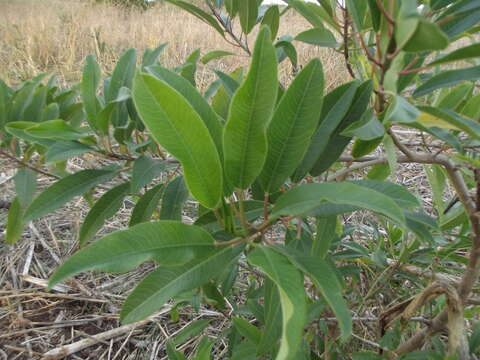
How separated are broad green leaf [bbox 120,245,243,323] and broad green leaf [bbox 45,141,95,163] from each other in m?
0.26

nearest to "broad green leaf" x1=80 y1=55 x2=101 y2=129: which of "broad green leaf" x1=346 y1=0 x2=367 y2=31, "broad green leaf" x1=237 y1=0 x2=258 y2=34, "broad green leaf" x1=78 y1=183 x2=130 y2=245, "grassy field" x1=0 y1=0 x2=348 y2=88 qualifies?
"broad green leaf" x1=78 y1=183 x2=130 y2=245

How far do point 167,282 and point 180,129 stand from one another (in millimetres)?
149

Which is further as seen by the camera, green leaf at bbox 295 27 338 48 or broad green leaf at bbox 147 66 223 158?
green leaf at bbox 295 27 338 48

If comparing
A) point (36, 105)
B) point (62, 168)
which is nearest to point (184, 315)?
point (62, 168)

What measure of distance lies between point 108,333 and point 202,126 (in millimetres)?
1067

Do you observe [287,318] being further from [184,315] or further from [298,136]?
[184,315]

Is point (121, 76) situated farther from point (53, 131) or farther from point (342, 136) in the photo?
point (342, 136)

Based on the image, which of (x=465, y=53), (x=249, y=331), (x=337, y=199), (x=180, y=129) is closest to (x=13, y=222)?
(x=249, y=331)

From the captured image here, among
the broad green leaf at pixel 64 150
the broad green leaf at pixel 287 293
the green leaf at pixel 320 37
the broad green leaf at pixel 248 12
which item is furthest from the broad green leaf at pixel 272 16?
the broad green leaf at pixel 287 293

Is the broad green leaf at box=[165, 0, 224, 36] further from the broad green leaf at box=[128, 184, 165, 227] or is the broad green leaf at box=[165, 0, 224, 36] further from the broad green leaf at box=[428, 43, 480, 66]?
the broad green leaf at box=[428, 43, 480, 66]

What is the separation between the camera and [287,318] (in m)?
0.30

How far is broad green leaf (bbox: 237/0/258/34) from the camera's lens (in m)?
0.67

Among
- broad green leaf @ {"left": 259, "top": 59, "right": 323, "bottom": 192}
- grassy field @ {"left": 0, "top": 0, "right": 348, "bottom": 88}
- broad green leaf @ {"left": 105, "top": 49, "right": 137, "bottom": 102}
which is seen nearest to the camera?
broad green leaf @ {"left": 259, "top": 59, "right": 323, "bottom": 192}

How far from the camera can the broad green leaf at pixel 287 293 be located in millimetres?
292
